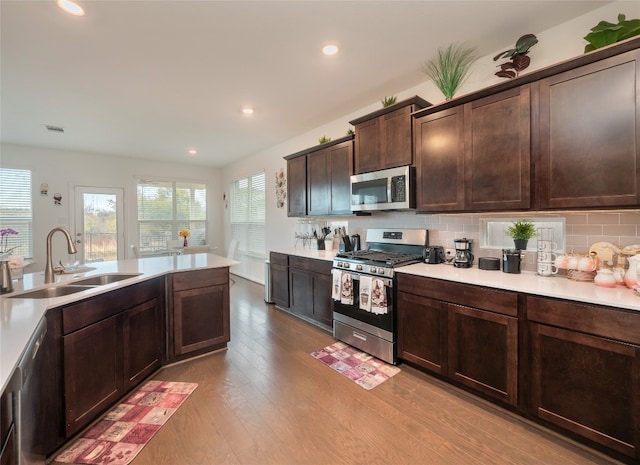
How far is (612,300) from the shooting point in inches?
58.9

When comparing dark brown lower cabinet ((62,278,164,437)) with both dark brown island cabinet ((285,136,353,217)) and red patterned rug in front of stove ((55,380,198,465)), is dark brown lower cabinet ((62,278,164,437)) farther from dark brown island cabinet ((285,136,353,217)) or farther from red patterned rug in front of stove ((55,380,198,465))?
dark brown island cabinet ((285,136,353,217))

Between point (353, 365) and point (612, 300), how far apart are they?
187 centimetres

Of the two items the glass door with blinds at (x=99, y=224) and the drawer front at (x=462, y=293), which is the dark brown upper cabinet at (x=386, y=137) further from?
the glass door with blinds at (x=99, y=224)

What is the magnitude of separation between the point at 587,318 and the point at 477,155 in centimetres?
132

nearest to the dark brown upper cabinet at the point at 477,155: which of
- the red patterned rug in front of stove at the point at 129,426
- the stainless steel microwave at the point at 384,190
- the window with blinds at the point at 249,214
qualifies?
the stainless steel microwave at the point at 384,190

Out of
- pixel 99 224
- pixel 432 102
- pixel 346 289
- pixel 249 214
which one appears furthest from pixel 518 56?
pixel 99 224

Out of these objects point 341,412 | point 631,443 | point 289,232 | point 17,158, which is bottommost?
point 341,412

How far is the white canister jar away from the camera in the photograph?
5.74 feet

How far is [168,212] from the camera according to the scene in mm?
6734

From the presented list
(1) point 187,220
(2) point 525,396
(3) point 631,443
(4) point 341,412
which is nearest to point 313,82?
(4) point 341,412

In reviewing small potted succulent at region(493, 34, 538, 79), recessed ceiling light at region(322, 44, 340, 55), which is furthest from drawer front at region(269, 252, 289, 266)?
small potted succulent at region(493, 34, 538, 79)

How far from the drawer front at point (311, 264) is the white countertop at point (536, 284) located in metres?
1.01

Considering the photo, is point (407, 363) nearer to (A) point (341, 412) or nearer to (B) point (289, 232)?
(A) point (341, 412)

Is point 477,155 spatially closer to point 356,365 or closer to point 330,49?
point 330,49
